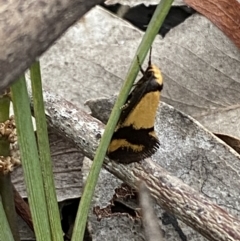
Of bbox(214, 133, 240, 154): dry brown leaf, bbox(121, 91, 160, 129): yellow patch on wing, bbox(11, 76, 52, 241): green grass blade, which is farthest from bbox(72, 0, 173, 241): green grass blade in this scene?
bbox(214, 133, 240, 154): dry brown leaf

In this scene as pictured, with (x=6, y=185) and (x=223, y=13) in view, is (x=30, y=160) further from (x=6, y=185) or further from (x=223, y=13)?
(x=223, y=13)

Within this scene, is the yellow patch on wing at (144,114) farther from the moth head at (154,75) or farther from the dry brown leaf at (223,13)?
the dry brown leaf at (223,13)

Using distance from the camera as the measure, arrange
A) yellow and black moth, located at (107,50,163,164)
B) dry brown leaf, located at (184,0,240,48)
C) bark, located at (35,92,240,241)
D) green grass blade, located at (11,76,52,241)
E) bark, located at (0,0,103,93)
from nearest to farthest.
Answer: bark, located at (0,0,103,93) < green grass blade, located at (11,76,52,241) < bark, located at (35,92,240,241) < yellow and black moth, located at (107,50,163,164) < dry brown leaf, located at (184,0,240,48)

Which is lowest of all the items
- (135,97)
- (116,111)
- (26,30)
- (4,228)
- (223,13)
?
(26,30)

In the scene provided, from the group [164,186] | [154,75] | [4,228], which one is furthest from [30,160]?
[154,75]

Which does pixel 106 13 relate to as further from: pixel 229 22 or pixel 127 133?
pixel 127 133

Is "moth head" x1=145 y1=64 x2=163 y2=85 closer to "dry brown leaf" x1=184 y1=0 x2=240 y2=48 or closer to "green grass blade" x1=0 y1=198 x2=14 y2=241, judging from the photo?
"dry brown leaf" x1=184 y1=0 x2=240 y2=48
